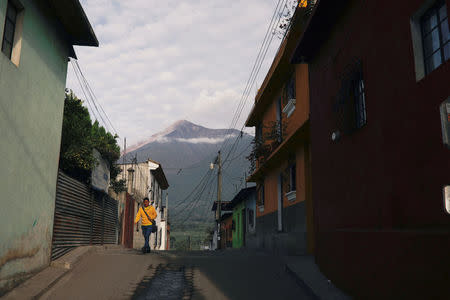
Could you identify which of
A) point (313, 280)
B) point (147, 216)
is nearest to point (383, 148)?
point (313, 280)

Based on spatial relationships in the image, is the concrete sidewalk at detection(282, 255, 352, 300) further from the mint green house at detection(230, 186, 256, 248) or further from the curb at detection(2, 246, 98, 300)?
the mint green house at detection(230, 186, 256, 248)

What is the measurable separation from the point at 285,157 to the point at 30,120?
875 centimetres

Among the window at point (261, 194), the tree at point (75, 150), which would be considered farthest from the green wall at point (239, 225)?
the tree at point (75, 150)

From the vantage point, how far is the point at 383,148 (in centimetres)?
615

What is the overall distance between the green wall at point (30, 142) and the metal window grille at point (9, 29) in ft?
0.71

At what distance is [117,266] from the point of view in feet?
32.3

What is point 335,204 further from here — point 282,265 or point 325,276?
point 282,265

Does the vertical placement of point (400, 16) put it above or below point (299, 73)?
below

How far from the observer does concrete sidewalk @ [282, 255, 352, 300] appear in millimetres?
6756

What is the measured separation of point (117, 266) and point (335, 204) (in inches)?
203

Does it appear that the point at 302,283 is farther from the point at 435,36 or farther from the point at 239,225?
the point at 239,225

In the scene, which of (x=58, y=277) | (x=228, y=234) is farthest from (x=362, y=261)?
(x=228, y=234)

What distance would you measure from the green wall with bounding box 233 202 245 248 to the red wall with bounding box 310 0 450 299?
19.6 metres

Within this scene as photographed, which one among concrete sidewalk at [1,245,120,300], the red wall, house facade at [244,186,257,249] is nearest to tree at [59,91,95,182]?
concrete sidewalk at [1,245,120,300]
